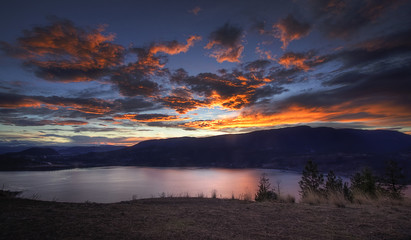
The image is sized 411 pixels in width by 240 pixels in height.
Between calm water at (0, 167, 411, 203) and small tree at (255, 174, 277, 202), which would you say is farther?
calm water at (0, 167, 411, 203)

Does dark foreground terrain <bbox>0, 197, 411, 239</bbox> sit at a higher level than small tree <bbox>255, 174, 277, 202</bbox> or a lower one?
higher

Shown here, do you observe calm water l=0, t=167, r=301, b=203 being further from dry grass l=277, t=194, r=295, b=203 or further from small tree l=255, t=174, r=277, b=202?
dry grass l=277, t=194, r=295, b=203

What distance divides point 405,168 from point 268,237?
569ft

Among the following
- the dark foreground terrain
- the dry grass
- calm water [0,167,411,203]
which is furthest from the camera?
calm water [0,167,411,203]

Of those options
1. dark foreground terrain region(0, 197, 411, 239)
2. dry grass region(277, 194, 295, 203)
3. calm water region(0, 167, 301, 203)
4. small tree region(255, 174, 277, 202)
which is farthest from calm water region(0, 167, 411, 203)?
dark foreground terrain region(0, 197, 411, 239)

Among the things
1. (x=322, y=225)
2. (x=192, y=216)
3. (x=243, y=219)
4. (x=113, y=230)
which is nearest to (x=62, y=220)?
(x=113, y=230)

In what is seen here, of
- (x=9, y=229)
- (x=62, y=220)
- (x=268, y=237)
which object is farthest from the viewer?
(x=62, y=220)

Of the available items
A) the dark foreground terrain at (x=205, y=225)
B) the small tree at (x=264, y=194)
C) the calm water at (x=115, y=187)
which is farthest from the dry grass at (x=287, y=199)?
the calm water at (x=115, y=187)

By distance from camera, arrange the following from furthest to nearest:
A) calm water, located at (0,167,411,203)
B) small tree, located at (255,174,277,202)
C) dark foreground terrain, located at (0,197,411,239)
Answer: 1. calm water, located at (0,167,411,203)
2. small tree, located at (255,174,277,202)
3. dark foreground terrain, located at (0,197,411,239)

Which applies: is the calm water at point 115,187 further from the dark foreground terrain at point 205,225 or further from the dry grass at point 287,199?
the dark foreground terrain at point 205,225

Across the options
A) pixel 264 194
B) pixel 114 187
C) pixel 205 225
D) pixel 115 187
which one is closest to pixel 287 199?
pixel 205 225

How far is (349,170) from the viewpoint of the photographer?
137m

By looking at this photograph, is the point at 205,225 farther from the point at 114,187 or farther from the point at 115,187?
the point at 114,187

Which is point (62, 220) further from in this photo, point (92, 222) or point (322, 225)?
point (322, 225)
